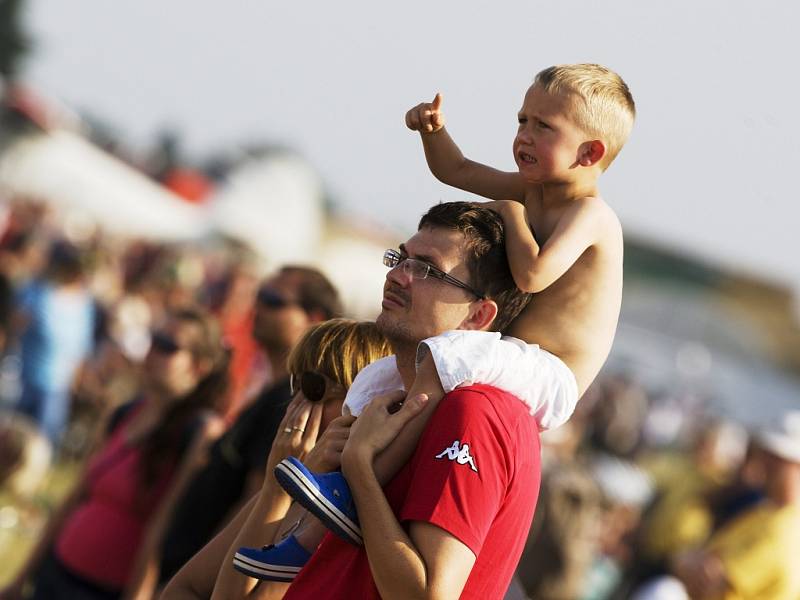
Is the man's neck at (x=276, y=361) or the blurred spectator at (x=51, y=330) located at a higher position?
the man's neck at (x=276, y=361)

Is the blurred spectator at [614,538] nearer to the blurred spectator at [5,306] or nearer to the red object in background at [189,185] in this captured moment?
the blurred spectator at [5,306]

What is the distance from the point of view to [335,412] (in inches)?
115

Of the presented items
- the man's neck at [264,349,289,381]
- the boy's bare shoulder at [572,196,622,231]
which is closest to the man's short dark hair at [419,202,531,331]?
the boy's bare shoulder at [572,196,622,231]

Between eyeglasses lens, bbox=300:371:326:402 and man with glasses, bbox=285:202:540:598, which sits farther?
eyeglasses lens, bbox=300:371:326:402

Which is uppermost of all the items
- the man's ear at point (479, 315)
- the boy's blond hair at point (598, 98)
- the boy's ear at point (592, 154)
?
the boy's blond hair at point (598, 98)

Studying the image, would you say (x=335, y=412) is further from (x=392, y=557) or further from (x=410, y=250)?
(x=392, y=557)

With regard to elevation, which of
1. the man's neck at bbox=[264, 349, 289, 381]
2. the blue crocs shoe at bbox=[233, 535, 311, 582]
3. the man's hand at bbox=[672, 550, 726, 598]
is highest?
the blue crocs shoe at bbox=[233, 535, 311, 582]

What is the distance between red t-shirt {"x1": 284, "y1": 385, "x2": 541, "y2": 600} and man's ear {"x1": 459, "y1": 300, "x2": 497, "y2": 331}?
20cm

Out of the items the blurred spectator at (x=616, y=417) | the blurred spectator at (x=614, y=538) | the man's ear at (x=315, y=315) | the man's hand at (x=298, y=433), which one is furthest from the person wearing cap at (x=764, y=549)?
the blurred spectator at (x=616, y=417)

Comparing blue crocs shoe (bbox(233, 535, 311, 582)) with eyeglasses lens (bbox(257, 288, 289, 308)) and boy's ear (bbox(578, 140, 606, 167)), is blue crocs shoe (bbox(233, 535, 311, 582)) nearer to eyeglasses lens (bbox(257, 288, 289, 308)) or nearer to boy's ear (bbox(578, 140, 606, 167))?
boy's ear (bbox(578, 140, 606, 167))

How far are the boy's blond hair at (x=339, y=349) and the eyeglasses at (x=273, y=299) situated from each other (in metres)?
1.31

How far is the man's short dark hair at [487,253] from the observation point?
2465 mm

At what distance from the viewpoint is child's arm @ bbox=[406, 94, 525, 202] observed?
2.70 meters

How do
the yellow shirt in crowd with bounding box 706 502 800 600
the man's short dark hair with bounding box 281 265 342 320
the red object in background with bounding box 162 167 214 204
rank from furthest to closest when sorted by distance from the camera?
1. the red object in background with bounding box 162 167 214 204
2. the yellow shirt in crowd with bounding box 706 502 800 600
3. the man's short dark hair with bounding box 281 265 342 320
